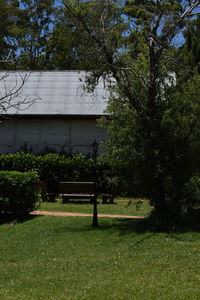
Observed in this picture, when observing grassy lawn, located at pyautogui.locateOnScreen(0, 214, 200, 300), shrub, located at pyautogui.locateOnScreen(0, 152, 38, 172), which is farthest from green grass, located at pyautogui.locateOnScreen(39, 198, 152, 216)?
shrub, located at pyautogui.locateOnScreen(0, 152, 38, 172)

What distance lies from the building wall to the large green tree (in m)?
10.8

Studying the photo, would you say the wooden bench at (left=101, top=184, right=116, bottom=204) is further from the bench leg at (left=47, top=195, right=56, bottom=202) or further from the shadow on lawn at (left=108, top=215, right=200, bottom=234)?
the shadow on lawn at (left=108, top=215, right=200, bottom=234)

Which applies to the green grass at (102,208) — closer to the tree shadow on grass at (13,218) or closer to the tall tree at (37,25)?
the tree shadow on grass at (13,218)

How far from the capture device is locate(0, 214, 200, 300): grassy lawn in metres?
7.69

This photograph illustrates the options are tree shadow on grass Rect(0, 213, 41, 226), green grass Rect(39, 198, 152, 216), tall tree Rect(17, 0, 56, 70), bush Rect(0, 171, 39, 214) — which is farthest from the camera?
tall tree Rect(17, 0, 56, 70)

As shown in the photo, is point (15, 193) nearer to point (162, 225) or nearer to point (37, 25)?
point (162, 225)

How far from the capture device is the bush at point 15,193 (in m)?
17.1

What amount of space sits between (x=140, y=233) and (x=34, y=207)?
552cm

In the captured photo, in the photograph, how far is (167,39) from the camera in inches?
577

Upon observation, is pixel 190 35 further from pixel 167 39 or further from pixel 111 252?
pixel 111 252

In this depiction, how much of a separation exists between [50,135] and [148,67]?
12296 mm

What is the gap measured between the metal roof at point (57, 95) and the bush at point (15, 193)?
8.13 m

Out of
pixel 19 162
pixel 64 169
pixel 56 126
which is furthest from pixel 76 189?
pixel 56 126

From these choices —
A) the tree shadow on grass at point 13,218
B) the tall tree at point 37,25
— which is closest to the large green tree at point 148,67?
Result: the tree shadow on grass at point 13,218
